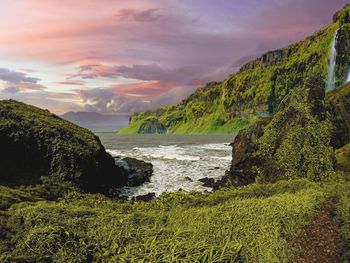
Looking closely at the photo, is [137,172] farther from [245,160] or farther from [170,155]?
[170,155]

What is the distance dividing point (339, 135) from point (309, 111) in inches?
346

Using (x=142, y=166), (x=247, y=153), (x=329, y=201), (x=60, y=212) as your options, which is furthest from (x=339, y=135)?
(x=60, y=212)

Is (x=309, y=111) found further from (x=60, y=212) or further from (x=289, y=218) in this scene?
(x=60, y=212)

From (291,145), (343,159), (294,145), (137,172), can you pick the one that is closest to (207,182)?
(137,172)

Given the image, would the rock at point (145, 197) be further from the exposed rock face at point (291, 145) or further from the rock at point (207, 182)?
the exposed rock face at point (291, 145)

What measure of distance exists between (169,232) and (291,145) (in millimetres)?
23524

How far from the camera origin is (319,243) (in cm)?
1278

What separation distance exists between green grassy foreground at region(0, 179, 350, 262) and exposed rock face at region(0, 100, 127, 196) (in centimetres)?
917

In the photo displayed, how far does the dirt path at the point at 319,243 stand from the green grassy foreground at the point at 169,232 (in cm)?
34

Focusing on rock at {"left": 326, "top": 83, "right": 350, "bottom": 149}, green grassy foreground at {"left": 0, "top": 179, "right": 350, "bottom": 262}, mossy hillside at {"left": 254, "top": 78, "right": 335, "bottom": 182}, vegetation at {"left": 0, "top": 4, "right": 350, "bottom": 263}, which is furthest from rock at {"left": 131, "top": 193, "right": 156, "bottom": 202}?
rock at {"left": 326, "top": 83, "right": 350, "bottom": 149}

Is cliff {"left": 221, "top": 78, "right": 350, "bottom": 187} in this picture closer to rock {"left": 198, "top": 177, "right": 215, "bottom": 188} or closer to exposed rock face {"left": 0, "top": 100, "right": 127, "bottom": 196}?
rock {"left": 198, "top": 177, "right": 215, "bottom": 188}

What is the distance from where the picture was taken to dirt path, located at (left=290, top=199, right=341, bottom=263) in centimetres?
1191

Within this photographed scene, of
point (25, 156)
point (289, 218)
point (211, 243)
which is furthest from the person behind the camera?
point (25, 156)

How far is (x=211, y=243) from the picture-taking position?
11016 millimetres
